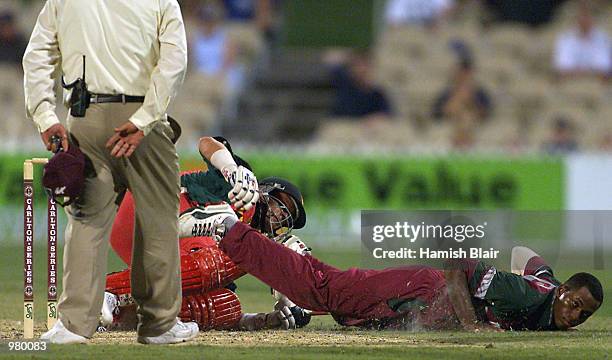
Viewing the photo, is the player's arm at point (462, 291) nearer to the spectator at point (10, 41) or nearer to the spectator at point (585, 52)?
the spectator at point (585, 52)

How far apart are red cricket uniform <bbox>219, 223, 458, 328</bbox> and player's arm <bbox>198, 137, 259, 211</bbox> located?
10.3 inches

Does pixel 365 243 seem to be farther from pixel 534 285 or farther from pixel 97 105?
pixel 97 105

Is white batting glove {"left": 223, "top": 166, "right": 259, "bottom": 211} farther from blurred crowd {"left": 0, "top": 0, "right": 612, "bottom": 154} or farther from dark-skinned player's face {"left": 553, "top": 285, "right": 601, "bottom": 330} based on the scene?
blurred crowd {"left": 0, "top": 0, "right": 612, "bottom": 154}

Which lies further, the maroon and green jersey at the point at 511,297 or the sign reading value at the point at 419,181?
the sign reading value at the point at 419,181

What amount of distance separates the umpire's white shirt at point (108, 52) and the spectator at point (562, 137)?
1074 centimetres

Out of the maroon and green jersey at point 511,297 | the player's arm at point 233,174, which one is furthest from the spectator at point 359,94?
the player's arm at point 233,174

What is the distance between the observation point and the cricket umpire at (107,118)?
5.98 meters

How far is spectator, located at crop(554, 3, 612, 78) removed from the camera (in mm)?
17406

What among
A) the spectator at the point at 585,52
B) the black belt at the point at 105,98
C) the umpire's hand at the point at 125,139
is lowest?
the umpire's hand at the point at 125,139

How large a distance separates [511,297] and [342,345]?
46.2 inches

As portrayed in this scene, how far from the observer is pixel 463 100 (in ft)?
55.5

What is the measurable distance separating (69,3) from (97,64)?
328 mm

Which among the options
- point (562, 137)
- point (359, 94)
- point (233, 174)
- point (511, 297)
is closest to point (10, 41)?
point (359, 94)

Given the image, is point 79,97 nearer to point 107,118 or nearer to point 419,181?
point 107,118
